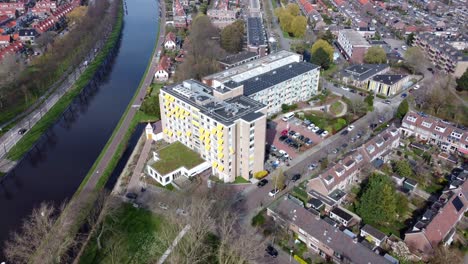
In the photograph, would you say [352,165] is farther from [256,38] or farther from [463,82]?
[256,38]

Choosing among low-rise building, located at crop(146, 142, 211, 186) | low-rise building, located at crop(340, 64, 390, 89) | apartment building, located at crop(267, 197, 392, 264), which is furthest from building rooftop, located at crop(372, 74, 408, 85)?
low-rise building, located at crop(146, 142, 211, 186)

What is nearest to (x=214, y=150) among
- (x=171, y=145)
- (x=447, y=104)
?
(x=171, y=145)

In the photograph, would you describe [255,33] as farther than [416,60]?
Yes

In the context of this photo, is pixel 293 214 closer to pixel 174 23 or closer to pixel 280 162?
pixel 280 162

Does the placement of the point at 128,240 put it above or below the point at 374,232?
below

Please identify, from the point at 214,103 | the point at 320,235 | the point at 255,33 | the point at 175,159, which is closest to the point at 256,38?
the point at 255,33

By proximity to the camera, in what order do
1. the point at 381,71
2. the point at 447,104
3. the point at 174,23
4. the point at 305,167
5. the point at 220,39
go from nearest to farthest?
the point at 305,167 < the point at 447,104 < the point at 381,71 < the point at 220,39 < the point at 174,23
